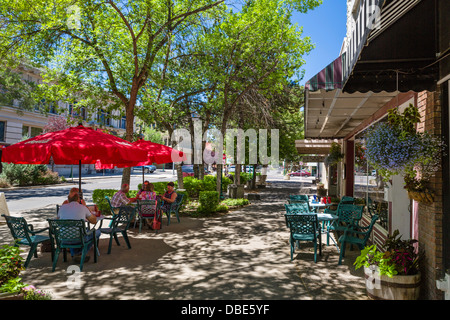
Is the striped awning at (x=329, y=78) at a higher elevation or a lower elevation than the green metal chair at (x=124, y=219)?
higher

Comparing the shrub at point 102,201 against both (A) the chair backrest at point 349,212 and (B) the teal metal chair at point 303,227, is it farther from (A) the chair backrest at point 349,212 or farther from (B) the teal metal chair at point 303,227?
(A) the chair backrest at point 349,212

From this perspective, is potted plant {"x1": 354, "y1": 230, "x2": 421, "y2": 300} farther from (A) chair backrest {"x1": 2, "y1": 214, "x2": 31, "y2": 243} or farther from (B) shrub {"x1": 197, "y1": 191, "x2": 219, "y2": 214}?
(B) shrub {"x1": 197, "y1": 191, "x2": 219, "y2": 214}

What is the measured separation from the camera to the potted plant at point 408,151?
4.18 meters

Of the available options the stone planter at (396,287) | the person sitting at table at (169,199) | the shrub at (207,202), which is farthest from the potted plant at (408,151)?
the shrub at (207,202)

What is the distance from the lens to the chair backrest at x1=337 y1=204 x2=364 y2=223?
837cm

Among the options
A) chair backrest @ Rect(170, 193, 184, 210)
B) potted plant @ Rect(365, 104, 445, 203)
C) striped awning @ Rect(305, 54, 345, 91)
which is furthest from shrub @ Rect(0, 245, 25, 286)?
chair backrest @ Rect(170, 193, 184, 210)

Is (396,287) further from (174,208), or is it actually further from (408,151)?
(174,208)

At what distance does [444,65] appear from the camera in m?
4.32

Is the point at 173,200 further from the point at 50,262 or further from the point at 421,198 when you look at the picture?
the point at 421,198

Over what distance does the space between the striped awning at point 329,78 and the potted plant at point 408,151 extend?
1137 millimetres

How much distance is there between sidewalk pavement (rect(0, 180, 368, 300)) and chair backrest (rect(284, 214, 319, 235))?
619mm

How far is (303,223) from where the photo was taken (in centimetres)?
685

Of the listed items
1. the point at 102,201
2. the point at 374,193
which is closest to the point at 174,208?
the point at 102,201
